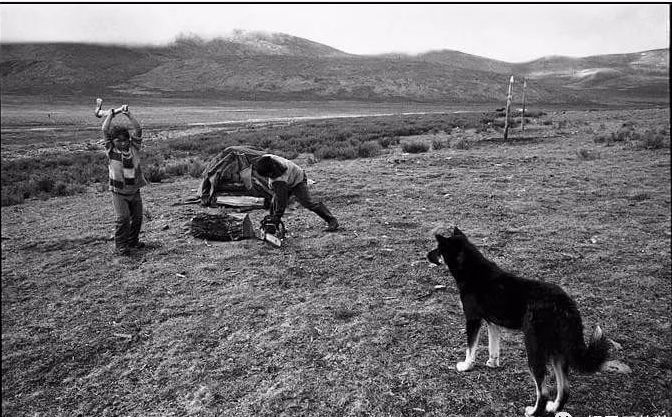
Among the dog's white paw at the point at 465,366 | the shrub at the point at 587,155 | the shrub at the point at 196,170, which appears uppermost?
the shrub at the point at 587,155

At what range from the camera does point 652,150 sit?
14.7 m

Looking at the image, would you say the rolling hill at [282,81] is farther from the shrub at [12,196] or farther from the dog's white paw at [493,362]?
the dog's white paw at [493,362]

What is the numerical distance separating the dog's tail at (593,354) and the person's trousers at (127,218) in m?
6.17

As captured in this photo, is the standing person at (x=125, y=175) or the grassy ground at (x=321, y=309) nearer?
the grassy ground at (x=321, y=309)

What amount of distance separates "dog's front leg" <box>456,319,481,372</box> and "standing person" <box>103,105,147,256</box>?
16.8 feet

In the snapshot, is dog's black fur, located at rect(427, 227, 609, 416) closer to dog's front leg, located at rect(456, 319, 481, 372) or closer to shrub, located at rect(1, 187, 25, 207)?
dog's front leg, located at rect(456, 319, 481, 372)

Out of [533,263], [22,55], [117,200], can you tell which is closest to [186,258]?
[117,200]

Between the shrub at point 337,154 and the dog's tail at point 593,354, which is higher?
the shrub at point 337,154

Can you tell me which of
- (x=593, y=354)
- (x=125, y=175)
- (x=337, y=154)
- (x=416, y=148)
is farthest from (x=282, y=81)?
(x=593, y=354)

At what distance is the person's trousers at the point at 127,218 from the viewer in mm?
6943

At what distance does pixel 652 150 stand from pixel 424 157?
280 inches

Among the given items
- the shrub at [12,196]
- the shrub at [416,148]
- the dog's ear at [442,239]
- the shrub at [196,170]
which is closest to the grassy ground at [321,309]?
the dog's ear at [442,239]

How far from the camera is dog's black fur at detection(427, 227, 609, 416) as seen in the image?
3047 mm

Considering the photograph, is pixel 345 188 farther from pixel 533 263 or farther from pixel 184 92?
pixel 184 92
